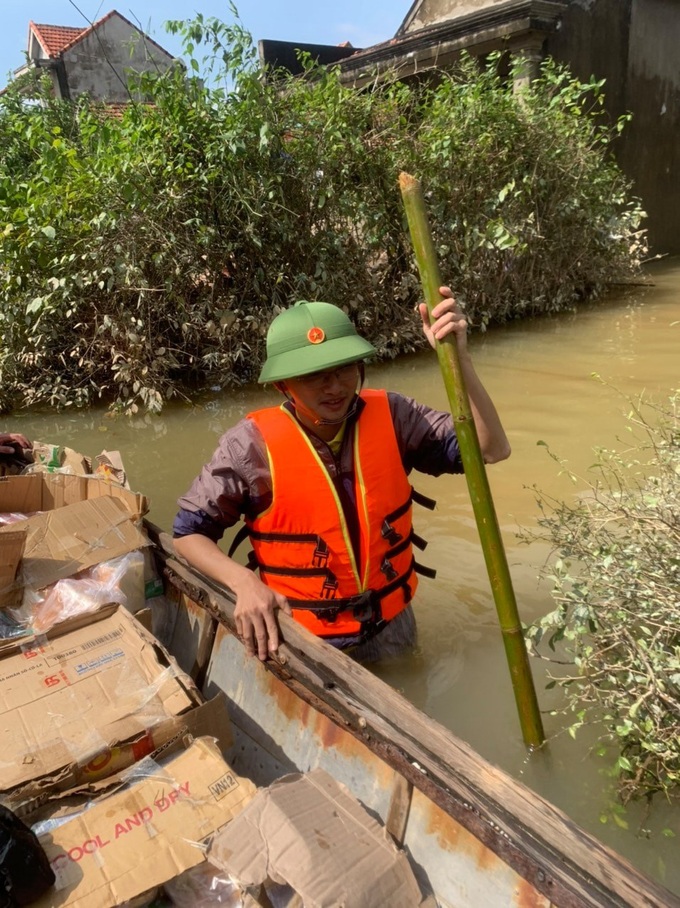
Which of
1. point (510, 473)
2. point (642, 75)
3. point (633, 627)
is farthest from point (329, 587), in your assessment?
point (642, 75)

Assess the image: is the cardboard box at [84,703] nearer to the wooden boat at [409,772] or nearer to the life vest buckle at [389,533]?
the wooden boat at [409,772]

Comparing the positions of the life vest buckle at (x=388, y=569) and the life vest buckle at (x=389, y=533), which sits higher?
the life vest buckle at (x=389, y=533)

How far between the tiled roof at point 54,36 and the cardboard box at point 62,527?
2326cm

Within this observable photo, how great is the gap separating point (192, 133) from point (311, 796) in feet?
21.7

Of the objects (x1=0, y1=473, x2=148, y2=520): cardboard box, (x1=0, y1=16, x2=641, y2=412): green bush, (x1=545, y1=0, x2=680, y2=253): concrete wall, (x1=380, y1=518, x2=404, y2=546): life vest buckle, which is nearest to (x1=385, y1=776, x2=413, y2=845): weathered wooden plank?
(x1=380, y1=518, x2=404, y2=546): life vest buckle

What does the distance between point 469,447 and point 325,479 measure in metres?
0.62

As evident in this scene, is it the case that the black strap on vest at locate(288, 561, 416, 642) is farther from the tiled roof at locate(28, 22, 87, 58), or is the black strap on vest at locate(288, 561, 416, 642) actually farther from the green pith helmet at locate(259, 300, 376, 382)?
the tiled roof at locate(28, 22, 87, 58)

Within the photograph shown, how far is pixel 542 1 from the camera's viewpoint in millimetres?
11070

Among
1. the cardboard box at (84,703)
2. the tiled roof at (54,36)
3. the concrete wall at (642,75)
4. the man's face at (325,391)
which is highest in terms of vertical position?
the tiled roof at (54,36)

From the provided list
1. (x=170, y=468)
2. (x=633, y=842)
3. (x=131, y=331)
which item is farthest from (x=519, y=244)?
(x=633, y=842)

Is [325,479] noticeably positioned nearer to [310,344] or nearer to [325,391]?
[325,391]

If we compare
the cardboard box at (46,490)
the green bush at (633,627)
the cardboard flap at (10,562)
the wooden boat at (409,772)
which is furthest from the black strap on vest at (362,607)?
the cardboard box at (46,490)

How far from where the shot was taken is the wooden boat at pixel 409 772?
1.35m

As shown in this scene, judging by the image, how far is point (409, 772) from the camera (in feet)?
5.60
